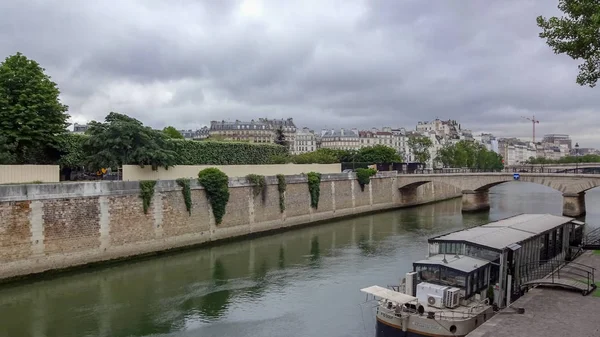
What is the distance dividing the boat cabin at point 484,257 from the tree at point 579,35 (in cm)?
556

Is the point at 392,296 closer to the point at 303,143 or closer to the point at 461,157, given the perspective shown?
the point at 461,157

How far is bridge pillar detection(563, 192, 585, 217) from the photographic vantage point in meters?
41.9

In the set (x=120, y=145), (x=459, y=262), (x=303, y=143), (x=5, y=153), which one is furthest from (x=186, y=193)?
(x=303, y=143)

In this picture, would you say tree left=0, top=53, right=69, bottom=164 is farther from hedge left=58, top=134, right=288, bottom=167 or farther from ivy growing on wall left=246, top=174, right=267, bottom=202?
ivy growing on wall left=246, top=174, right=267, bottom=202

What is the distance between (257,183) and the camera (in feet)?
114

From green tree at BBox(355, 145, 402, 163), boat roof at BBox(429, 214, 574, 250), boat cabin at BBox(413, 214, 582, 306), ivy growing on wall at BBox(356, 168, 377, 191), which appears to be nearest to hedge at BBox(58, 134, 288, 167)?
ivy growing on wall at BBox(356, 168, 377, 191)

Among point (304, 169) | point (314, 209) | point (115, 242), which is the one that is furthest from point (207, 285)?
point (304, 169)

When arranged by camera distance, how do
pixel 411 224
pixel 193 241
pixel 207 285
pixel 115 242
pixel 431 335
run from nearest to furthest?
pixel 431 335 → pixel 207 285 → pixel 115 242 → pixel 193 241 → pixel 411 224

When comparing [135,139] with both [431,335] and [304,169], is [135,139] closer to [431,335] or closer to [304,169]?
[304,169]

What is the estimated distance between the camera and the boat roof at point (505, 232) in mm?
16344

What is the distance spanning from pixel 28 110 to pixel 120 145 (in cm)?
513

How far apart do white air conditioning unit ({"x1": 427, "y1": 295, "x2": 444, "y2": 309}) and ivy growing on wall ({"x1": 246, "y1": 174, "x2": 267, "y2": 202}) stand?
21627 mm

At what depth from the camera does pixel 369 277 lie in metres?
21.8

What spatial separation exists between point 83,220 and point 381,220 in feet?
84.8
